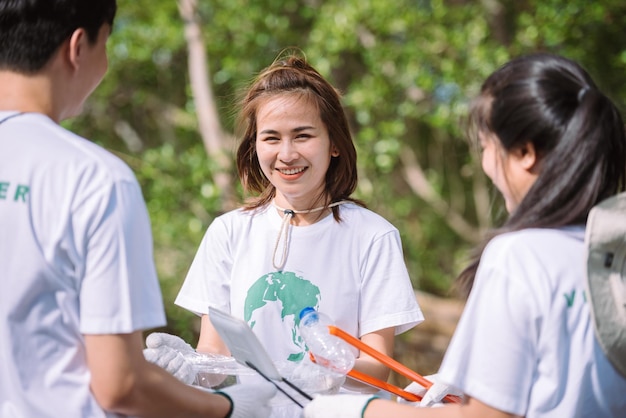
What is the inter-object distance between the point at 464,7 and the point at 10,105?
14.8ft

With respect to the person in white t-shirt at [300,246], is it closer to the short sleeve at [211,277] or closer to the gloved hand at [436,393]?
the short sleeve at [211,277]

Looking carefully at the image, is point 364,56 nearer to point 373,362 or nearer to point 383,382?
point 373,362

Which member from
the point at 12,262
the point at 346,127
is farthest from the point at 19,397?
the point at 346,127

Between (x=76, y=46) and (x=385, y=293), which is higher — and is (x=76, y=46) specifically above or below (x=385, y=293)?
above

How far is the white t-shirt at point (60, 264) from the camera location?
1.61 metres

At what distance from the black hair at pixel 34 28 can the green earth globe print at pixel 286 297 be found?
112cm

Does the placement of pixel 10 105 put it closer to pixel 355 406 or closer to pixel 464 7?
pixel 355 406

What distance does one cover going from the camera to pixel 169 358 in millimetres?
2184

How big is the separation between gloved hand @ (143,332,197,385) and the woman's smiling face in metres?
0.59

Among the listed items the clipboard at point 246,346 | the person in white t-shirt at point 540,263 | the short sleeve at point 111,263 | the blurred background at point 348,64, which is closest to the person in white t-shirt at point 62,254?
the short sleeve at point 111,263

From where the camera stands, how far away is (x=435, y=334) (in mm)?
7363

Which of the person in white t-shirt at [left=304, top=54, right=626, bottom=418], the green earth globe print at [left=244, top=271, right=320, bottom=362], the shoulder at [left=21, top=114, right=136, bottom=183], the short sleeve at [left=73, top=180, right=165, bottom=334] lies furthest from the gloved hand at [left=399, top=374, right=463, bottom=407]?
the shoulder at [left=21, top=114, right=136, bottom=183]

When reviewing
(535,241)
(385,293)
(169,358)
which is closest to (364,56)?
(385,293)

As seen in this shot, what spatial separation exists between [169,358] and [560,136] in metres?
1.06
